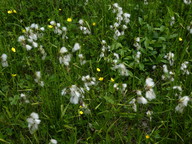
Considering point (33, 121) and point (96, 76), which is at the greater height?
point (96, 76)

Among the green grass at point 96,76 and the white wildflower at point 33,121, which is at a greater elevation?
the green grass at point 96,76

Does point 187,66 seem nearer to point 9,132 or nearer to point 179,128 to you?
point 179,128

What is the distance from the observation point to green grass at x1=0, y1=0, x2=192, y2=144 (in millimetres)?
2131

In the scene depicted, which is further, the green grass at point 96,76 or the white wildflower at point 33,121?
the green grass at point 96,76

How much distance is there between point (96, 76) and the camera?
8.41 ft

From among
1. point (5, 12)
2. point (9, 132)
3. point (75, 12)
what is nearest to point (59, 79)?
point (9, 132)

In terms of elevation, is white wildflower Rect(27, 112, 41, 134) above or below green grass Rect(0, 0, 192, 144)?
below

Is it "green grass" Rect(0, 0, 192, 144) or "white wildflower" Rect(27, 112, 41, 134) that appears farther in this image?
"green grass" Rect(0, 0, 192, 144)

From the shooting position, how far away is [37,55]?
280 centimetres

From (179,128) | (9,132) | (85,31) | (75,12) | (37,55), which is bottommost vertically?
(179,128)

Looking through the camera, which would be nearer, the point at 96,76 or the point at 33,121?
the point at 33,121

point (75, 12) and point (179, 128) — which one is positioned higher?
point (75, 12)

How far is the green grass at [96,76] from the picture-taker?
2.13 m

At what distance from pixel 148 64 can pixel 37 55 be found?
109 cm
